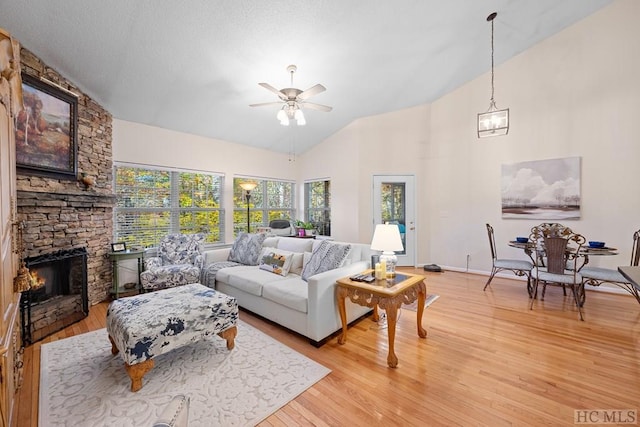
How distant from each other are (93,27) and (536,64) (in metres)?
6.25

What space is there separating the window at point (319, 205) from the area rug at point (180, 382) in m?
4.15

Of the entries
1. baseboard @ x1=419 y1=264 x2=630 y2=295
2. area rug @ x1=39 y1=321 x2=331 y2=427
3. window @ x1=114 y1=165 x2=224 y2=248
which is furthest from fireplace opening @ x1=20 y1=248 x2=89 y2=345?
baseboard @ x1=419 y1=264 x2=630 y2=295

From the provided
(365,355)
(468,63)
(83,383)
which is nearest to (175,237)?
(83,383)

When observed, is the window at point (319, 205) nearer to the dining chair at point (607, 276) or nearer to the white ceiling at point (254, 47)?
the white ceiling at point (254, 47)

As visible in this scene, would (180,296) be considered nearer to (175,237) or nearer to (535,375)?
(175,237)

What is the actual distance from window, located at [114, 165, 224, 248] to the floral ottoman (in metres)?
2.34

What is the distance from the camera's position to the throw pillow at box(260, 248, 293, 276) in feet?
11.4

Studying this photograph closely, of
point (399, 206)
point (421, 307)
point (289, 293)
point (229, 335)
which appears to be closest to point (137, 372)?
point (229, 335)

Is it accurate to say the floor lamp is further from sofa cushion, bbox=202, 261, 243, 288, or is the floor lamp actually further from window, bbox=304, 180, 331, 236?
sofa cushion, bbox=202, 261, 243, 288

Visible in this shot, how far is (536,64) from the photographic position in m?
4.45

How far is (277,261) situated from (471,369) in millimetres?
2382

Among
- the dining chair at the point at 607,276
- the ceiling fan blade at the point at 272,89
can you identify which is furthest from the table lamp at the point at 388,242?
the dining chair at the point at 607,276

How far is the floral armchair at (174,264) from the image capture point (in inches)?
142

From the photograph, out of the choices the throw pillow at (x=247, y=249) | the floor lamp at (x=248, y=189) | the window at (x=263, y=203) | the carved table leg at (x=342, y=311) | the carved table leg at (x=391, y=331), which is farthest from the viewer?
the window at (x=263, y=203)
